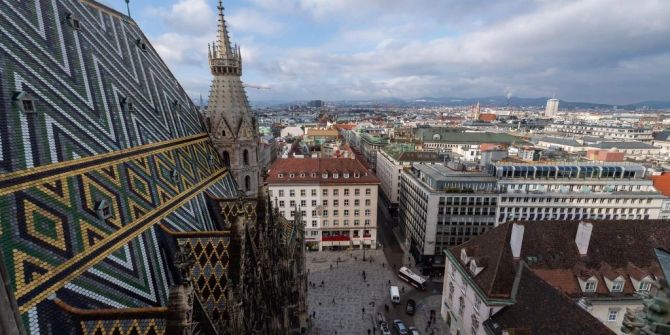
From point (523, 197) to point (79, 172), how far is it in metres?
51.1

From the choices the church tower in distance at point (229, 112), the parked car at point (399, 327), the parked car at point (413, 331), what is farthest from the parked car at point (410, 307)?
the church tower in distance at point (229, 112)

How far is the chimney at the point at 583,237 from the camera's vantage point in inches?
1105

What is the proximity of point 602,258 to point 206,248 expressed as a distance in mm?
33194

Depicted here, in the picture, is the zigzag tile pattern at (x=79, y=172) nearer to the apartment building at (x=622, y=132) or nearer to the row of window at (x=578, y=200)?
the row of window at (x=578, y=200)

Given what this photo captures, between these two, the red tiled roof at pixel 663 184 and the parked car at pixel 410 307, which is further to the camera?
the red tiled roof at pixel 663 184

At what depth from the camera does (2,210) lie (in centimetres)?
926

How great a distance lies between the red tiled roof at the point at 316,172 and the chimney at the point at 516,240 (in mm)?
26081

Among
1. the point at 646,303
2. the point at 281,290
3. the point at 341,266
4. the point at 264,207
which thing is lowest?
the point at 341,266

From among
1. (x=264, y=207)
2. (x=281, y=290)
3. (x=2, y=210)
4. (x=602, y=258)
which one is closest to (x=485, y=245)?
(x=602, y=258)

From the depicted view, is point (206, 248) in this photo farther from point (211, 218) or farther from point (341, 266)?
point (341, 266)

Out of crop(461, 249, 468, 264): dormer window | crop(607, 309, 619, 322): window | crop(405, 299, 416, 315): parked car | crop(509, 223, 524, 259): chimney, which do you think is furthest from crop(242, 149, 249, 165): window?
crop(607, 309, 619, 322): window

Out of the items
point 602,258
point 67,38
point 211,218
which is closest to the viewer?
point 67,38

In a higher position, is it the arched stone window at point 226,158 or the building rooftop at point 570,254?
the arched stone window at point 226,158

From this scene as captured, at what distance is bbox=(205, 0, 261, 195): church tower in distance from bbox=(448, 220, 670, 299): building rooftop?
23.7 metres
